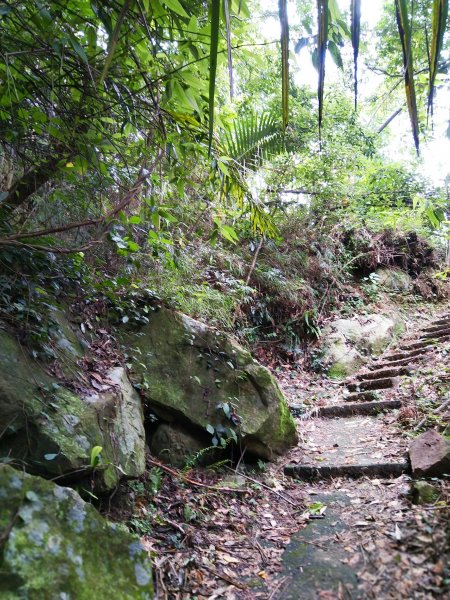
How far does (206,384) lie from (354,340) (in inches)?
167

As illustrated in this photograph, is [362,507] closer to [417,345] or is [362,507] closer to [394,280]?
[417,345]

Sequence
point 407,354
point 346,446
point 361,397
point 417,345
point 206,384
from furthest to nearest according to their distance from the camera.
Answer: point 417,345, point 407,354, point 361,397, point 346,446, point 206,384

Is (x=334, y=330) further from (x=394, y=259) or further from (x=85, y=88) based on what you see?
(x=85, y=88)

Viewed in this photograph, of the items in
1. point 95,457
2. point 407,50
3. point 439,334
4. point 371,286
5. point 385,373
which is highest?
point 407,50

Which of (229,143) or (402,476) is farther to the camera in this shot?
(229,143)

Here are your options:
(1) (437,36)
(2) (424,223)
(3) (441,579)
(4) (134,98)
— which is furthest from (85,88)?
(2) (424,223)

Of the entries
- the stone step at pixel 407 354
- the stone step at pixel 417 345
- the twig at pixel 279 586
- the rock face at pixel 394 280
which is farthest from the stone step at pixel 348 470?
the rock face at pixel 394 280

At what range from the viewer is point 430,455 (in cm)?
293

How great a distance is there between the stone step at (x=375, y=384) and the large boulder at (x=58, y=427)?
371 centimetres

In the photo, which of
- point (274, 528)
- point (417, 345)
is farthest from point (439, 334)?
point (274, 528)

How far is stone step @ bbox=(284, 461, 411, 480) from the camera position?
127 inches

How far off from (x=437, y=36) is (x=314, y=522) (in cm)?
296

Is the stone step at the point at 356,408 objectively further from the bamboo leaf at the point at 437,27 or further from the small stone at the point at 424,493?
the bamboo leaf at the point at 437,27

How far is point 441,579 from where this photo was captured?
1.84 m
